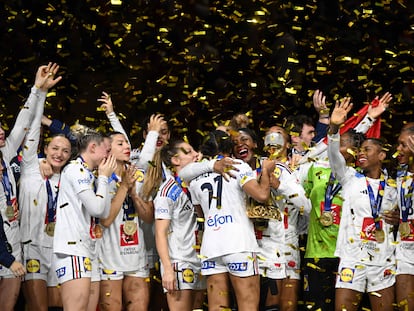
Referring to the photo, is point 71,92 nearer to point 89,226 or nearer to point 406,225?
point 89,226

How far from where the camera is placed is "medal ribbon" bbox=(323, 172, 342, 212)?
26.8 ft

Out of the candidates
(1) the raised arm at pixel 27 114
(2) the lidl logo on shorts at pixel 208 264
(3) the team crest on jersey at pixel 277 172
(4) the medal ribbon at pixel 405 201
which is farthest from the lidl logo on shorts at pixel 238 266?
(1) the raised arm at pixel 27 114

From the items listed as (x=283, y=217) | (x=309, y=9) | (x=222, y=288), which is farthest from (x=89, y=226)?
(x=309, y=9)

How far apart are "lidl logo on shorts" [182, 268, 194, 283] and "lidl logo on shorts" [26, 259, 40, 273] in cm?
122

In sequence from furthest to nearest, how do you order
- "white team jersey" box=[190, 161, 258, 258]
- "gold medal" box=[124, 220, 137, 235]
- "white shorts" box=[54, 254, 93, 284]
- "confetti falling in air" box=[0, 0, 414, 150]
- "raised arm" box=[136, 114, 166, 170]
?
"confetti falling in air" box=[0, 0, 414, 150] < "raised arm" box=[136, 114, 166, 170] < "gold medal" box=[124, 220, 137, 235] < "white team jersey" box=[190, 161, 258, 258] < "white shorts" box=[54, 254, 93, 284]

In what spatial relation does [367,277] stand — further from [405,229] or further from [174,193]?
[174,193]

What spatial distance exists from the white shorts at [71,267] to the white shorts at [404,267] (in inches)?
96.9

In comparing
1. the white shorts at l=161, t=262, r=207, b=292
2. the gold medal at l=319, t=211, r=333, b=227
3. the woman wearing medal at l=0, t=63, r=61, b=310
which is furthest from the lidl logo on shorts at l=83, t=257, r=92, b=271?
the gold medal at l=319, t=211, r=333, b=227

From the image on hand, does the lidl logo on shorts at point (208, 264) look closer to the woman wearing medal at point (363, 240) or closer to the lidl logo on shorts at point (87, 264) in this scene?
the lidl logo on shorts at point (87, 264)

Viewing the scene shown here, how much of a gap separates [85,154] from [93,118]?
331cm

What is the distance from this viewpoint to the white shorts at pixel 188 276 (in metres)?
7.90

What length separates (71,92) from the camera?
11047 mm

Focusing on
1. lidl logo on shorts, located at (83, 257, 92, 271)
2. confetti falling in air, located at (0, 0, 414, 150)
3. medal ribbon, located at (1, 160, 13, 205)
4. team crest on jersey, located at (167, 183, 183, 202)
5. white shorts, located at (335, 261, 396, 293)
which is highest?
confetti falling in air, located at (0, 0, 414, 150)

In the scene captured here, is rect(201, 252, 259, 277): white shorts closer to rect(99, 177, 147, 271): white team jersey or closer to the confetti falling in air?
rect(99, 177, 147, 271): white team jersey
